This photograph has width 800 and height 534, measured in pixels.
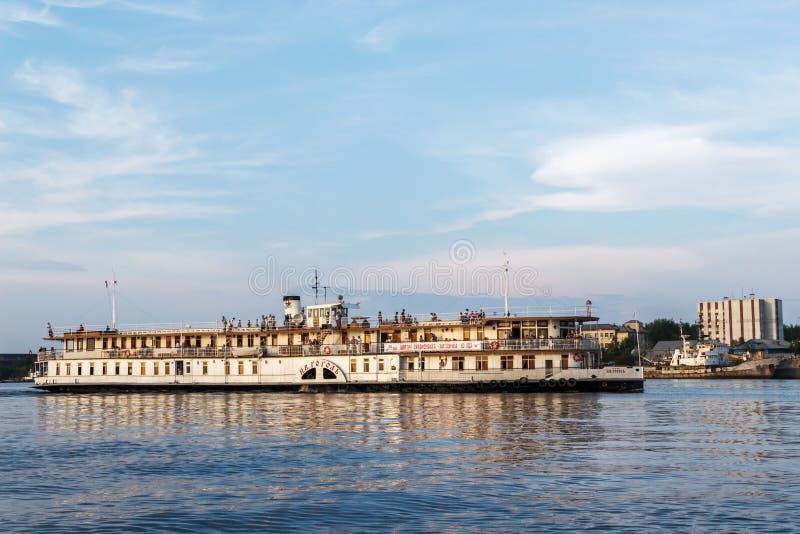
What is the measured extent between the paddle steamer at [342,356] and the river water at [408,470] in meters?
15.7

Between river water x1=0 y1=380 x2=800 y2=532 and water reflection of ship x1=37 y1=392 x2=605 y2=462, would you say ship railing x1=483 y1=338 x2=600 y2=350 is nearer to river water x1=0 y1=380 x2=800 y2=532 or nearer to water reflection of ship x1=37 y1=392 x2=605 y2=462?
water reflection of ship x1=37 y1=392 x2=605 y2=462

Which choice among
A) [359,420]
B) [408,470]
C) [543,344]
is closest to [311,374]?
[543,344]

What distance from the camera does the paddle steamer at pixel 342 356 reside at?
66.4m

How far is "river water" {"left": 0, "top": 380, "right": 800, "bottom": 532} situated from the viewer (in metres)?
20.7

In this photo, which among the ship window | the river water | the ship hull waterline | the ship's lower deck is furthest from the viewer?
the ship window

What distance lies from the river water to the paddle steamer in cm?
1567

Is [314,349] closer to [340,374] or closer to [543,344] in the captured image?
[340,374]

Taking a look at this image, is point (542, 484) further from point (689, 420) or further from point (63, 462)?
point (689, 420)

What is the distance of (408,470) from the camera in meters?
28.0

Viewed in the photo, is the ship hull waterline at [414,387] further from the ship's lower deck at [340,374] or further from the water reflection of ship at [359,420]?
the water reflection of ship at [359,420]

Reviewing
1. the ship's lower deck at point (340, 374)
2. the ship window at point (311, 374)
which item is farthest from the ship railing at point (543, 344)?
the ship window at point (311, 374)

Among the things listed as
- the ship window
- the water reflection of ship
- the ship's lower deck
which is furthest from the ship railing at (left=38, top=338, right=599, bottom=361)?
the water reflection of ship

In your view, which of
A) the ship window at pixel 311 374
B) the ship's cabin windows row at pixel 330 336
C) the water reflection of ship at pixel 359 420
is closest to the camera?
the water reflection of ship at pixel 359 420

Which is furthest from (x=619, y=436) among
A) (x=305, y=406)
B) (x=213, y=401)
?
(x=213, y=401)
